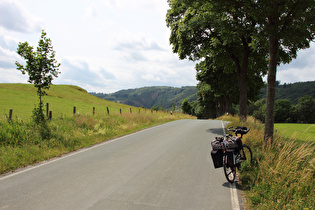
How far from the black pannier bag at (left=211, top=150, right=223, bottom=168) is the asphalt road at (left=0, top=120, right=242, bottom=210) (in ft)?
1.51

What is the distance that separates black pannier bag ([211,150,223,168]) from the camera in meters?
5.05

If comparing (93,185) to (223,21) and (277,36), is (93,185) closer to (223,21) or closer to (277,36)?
(277,36)

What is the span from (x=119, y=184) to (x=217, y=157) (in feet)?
7.98

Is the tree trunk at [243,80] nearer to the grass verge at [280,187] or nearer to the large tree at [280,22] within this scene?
the large tree at [280,22]

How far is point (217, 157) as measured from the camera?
5.08m

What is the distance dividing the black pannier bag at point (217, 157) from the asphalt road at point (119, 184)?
18.1 inches

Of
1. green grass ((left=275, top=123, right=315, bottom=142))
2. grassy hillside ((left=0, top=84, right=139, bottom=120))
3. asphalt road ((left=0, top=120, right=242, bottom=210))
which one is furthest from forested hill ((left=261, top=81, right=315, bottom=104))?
asphalt road ((left=0, top=120, right=242, bottom=210))

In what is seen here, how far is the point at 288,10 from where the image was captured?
7395mm

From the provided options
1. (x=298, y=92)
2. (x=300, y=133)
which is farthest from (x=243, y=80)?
(x=298, y=92)

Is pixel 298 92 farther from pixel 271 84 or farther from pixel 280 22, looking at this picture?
pixel 280 22

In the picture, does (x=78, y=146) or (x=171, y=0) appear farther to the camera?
(x=171, y=0)

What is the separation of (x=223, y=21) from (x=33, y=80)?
11566 millimetres

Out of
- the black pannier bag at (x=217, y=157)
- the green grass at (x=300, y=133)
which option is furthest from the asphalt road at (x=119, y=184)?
the green grass at (x=300, y=133)

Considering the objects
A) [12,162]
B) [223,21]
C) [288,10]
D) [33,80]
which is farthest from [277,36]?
[33,80]
